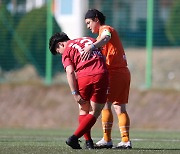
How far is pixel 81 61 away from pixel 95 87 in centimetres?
39

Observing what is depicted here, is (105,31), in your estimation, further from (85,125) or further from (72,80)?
(85,125)

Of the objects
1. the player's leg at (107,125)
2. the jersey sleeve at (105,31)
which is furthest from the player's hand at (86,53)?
the player's leg at (107,125)

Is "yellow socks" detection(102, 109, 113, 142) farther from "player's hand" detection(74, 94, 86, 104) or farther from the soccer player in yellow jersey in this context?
"player's hand" detection(74, 94, 86, 104)

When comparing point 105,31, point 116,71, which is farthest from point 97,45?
point 116,71

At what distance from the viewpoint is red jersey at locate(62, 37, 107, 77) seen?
9.95 m

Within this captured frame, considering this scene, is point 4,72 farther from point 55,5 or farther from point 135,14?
point 135,14

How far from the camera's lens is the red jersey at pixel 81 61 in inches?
392

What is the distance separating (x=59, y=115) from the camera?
20.6 metres

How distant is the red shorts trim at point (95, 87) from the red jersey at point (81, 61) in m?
0.07

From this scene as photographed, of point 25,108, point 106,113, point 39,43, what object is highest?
point 106,113

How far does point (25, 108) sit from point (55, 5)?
10.2ft

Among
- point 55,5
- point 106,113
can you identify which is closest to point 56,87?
point 55,5

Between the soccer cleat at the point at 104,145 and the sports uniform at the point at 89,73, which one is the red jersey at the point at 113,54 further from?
the soccer cleat at the point at 104,145

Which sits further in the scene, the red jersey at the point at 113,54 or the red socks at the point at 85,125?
the red jersey at the point at 113,54
